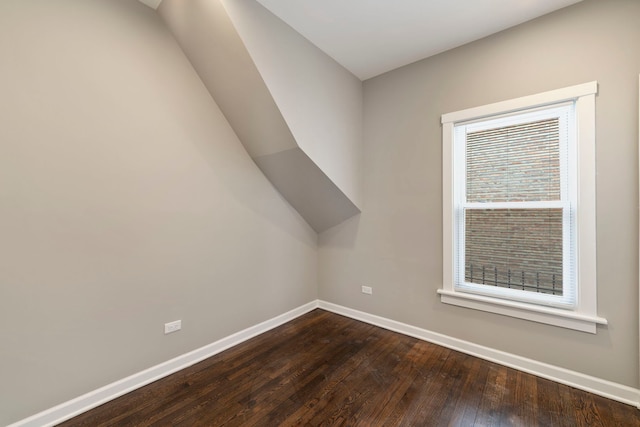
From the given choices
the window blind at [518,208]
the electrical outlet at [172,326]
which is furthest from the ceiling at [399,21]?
the electrical outlet at [172,326]

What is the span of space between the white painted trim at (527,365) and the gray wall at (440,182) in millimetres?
49

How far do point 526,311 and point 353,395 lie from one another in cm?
161

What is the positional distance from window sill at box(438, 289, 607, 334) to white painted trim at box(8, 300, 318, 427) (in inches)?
78.9

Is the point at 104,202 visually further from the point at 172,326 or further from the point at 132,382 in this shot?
the point at 132,382

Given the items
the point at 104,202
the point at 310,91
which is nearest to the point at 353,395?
the point at 104,202

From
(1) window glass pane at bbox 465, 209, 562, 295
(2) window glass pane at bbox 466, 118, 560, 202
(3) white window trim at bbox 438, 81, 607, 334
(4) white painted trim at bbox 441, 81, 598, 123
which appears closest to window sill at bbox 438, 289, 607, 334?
(3) white window trim at bbox 438, 81, 607, 334

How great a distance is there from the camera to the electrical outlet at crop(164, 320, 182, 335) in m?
2.24

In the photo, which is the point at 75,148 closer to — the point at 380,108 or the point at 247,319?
the point at 247,319

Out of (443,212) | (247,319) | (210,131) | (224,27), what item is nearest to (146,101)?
(210,131)

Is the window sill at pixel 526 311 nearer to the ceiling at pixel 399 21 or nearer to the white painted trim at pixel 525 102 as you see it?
the white painted trim at pixel 525 102

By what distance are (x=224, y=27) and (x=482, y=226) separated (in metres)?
2.79

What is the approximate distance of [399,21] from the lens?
231 cm

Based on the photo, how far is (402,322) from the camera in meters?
3.00

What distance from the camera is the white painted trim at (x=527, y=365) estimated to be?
192 centimetres
